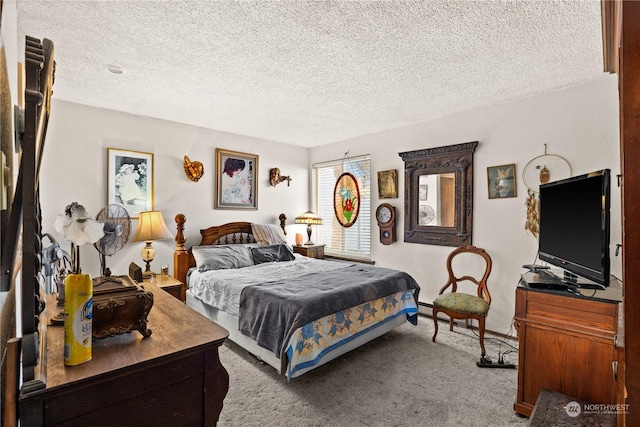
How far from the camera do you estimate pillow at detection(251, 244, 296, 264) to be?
4.15m

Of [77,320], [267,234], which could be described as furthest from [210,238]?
[77,320]

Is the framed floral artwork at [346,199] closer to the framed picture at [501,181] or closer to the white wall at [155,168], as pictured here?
the white wall at [155,168]

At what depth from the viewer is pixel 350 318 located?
277 centimetres

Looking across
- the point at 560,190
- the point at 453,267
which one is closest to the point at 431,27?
the point at 560,190

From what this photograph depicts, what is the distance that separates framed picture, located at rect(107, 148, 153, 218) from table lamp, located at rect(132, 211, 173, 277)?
332mm

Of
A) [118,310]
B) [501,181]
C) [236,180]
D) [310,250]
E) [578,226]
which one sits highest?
[236,180]

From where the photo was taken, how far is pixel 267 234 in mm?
4723

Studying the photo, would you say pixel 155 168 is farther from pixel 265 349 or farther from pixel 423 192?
pixel 423 192

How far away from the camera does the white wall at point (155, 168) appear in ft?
10.9

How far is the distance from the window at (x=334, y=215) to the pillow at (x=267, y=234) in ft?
3.09

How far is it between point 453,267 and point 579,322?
6.51 feet

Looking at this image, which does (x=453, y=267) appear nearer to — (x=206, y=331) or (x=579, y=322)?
(x=579, y=322)

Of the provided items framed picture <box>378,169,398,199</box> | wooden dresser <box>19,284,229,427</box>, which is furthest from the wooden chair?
wooden dresser <box>19,284,229,427</box>

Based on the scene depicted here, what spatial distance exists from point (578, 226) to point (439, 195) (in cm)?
202
